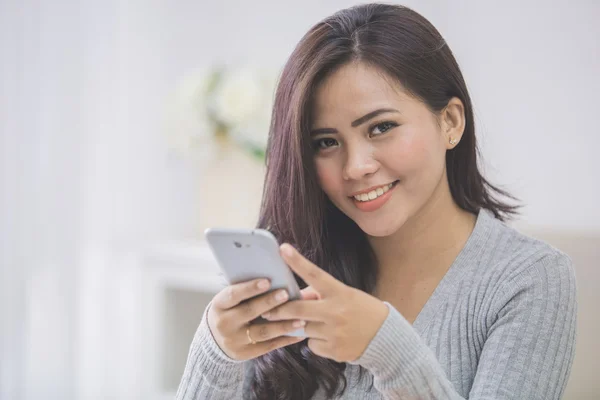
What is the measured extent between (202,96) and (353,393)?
3.98 ft

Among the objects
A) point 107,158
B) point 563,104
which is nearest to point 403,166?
point 563,104

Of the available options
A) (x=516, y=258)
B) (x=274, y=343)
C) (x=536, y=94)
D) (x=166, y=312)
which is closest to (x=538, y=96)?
(x=536, y=94)

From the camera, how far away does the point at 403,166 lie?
3.79 feet

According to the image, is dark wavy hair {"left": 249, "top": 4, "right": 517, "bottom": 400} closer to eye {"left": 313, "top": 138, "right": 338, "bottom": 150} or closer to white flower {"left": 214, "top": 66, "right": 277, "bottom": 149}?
eye {"left": 313, "top": 138, "right": 338, "bottom": 150}

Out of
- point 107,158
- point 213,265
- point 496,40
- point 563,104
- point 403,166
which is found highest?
point 496,40

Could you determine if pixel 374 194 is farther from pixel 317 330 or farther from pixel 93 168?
pixel 93 168

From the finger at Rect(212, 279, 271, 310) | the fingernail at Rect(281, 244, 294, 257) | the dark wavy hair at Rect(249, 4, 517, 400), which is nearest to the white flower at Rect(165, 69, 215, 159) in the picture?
the dark wavy hair at Rect(249, 4, 517, 400)

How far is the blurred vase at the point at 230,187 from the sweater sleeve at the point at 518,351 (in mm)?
1185

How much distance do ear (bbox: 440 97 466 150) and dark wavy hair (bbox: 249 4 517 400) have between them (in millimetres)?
15

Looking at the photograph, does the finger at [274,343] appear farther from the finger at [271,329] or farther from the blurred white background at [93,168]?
the blurred white background at [93,168]

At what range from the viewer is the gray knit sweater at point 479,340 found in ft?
3.13

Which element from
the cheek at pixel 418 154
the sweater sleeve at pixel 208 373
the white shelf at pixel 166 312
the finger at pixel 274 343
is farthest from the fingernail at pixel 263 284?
the white shelf at pixel 166 312

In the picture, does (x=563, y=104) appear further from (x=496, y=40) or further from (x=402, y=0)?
(x=402, y=0)

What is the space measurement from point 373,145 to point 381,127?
34 millimetres
